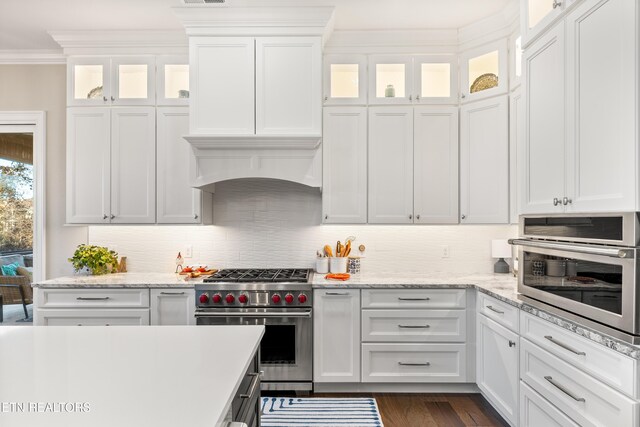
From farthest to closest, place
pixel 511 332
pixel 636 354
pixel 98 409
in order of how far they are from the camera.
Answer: pixel 511 332 → pixel 636 354 → pixel 98 409

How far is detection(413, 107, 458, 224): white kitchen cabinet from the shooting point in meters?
3.38

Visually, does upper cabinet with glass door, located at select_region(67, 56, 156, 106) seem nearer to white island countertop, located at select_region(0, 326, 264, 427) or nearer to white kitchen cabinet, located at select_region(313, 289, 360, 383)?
white kitchen cabinet, located at select_region(313, 289, 360, 383)

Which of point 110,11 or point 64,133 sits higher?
point 110,11

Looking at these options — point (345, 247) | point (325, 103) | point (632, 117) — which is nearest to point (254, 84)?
point (325, 103)

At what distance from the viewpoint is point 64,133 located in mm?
3729

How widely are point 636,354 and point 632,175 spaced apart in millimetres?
648

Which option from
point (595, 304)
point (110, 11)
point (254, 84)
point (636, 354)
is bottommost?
point (636, 354)

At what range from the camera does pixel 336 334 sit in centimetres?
314

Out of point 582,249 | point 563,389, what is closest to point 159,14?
point 582,249

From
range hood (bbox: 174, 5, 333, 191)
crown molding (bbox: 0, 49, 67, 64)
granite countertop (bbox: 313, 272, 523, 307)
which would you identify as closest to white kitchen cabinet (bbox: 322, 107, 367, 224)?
range hood (bbox: 174, 5, 333, 191)

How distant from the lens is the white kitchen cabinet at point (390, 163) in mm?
3385

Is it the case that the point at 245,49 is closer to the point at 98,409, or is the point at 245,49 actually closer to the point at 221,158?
the point at 221,158

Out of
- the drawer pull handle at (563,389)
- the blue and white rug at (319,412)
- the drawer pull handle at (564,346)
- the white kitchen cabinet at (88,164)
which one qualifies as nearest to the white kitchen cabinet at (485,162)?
the drawer pull handle at (564,346)

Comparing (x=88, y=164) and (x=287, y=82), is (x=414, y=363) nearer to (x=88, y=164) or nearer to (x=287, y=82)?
(x=287, y=82)
